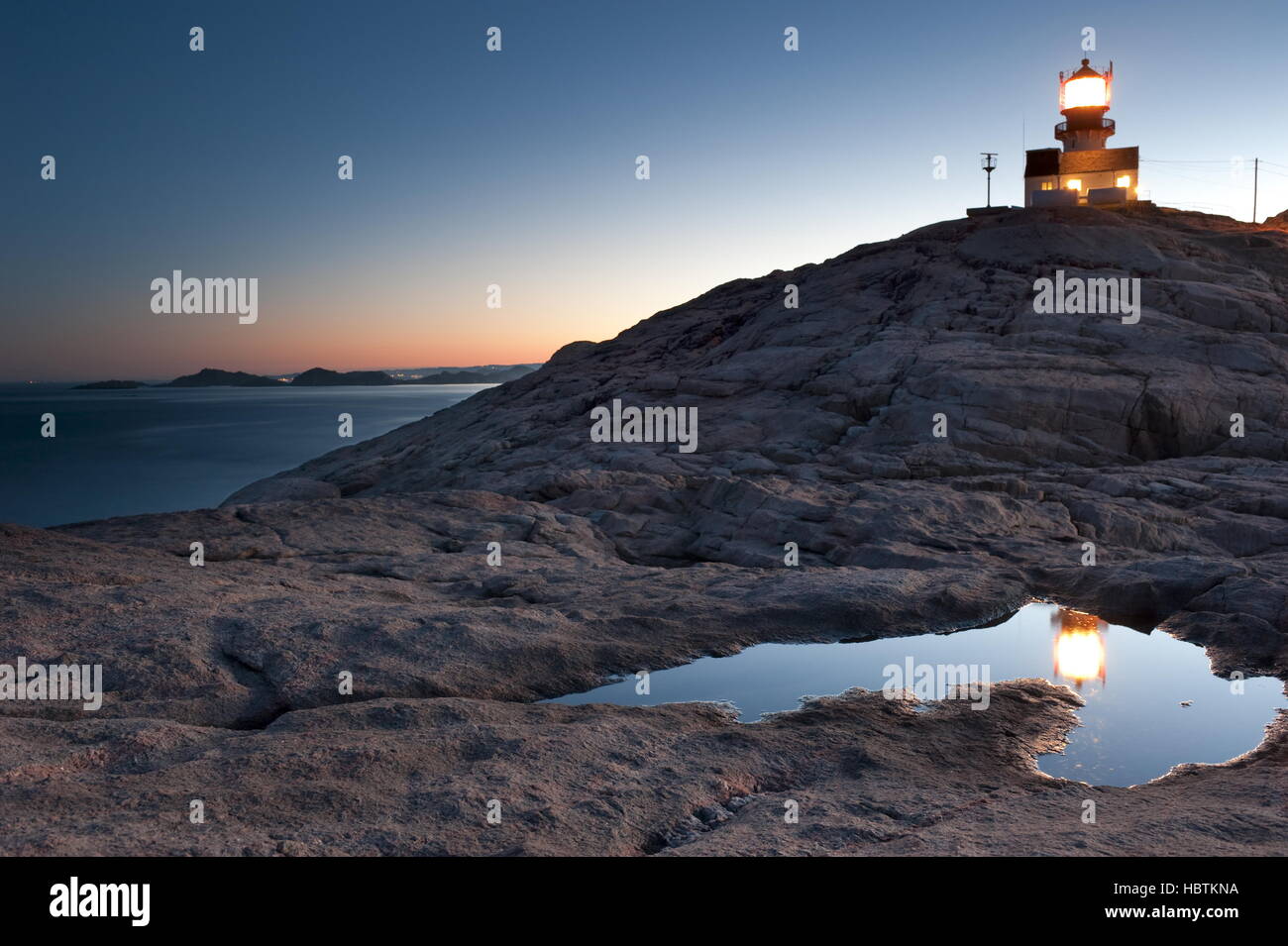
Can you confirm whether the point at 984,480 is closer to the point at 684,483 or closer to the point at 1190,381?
the point at 684,483

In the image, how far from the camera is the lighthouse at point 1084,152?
54.4 metres

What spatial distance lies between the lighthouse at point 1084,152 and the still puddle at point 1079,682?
1949 inches

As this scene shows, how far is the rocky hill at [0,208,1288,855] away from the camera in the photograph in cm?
648

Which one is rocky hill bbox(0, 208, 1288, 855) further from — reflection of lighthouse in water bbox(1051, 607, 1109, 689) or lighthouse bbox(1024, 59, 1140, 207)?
lighthouse bbox(1024, 59, 1140, 207)

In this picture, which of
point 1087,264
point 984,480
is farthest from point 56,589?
point 1087,264

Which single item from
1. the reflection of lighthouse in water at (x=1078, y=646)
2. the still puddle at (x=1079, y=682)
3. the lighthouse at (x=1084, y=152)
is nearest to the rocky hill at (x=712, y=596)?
the still puddle at (x=1079, y=682)

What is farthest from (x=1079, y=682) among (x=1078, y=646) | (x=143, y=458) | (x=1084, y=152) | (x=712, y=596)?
(x=143, y=458)

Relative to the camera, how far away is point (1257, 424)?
76.1 ft

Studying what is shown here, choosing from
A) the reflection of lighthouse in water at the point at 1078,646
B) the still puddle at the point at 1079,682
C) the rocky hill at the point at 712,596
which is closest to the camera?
the rocky hill at the point at 712,596

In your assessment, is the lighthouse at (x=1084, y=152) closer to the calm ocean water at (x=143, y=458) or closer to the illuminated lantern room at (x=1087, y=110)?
the illuminated lantern room at (x=1087, y=110)

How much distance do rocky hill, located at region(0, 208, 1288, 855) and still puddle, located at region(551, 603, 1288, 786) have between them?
0.35 metres

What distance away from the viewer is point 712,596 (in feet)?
43.0

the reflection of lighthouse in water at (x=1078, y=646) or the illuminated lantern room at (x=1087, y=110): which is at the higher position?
the illuminated lantern room at (x=1087, y=110)

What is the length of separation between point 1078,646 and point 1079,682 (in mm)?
1394
